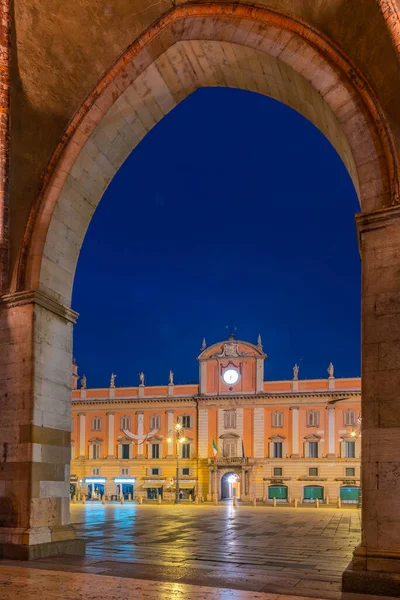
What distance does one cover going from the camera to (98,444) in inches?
2286

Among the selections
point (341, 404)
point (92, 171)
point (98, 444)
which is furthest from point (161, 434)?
point (92, 171)

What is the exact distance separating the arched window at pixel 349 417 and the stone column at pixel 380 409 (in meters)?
46.4

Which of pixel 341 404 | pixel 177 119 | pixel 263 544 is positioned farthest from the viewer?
pixel 177 119

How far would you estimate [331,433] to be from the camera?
2055 inches

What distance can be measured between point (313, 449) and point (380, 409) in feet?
156

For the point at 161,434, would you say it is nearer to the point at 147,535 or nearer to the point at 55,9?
the point at 147,535

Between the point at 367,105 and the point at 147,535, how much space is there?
1210 centimetres

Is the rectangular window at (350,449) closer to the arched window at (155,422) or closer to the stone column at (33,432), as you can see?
the arched window at (155,422)

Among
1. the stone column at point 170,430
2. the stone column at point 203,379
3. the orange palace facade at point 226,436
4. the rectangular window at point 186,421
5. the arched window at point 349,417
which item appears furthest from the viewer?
the stone column at point 203,379

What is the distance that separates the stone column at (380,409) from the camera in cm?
674

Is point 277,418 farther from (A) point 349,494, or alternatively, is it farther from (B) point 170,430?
(B) point 170,430

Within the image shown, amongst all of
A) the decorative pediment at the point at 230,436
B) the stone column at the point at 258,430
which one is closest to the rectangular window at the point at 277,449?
the stone column at the point at 258,430

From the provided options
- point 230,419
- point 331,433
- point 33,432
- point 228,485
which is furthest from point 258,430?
point 33,432

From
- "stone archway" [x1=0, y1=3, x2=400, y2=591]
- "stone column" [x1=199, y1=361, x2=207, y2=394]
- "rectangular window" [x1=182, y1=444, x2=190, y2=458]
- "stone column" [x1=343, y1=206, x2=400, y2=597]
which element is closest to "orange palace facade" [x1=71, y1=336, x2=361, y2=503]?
"rectangular window" [x1=182, y1=444, x2=190, y2=458]
